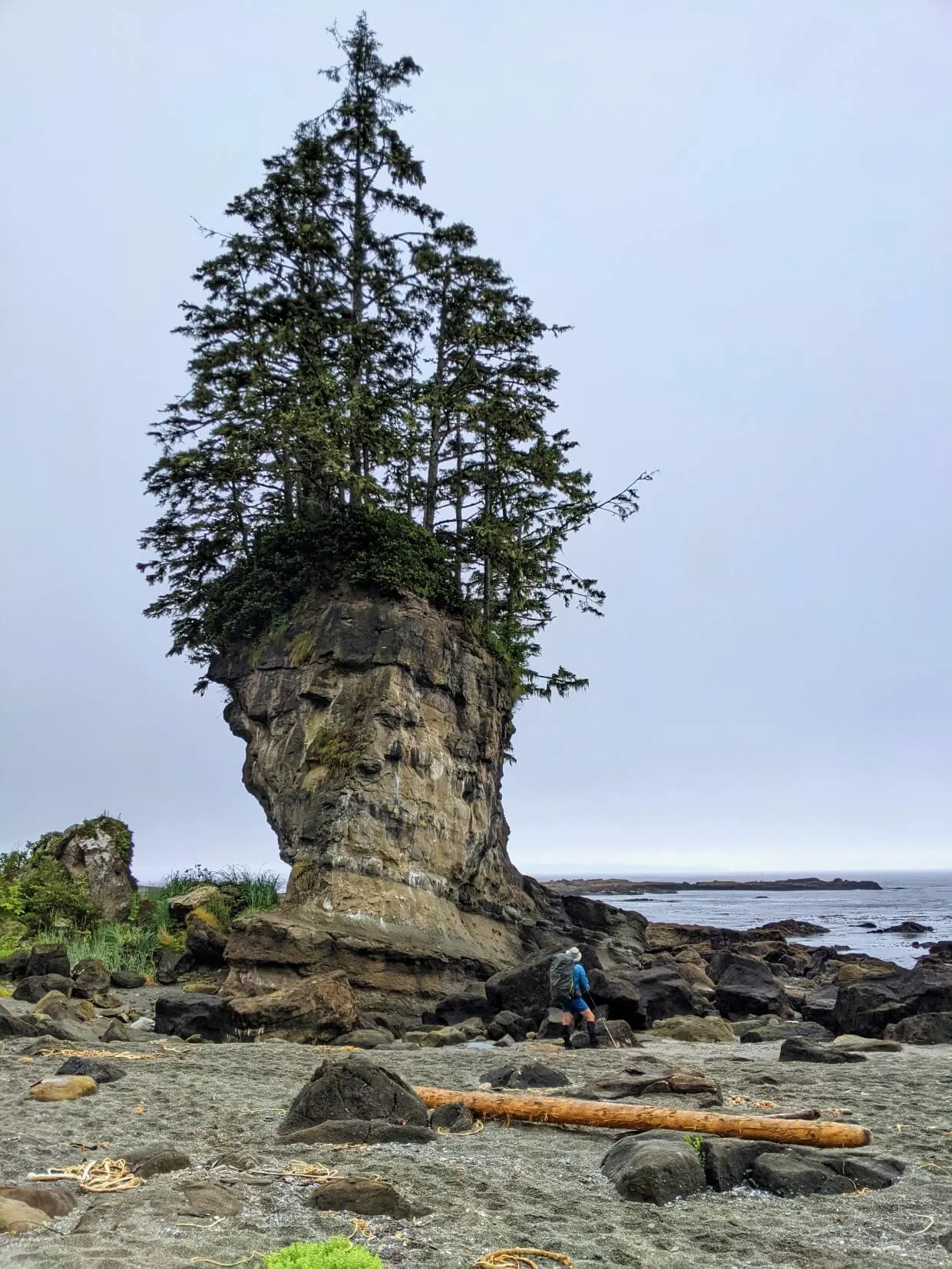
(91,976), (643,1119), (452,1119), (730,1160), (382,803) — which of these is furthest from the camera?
(382,803)

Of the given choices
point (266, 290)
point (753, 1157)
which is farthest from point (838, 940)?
point (753, 1157)

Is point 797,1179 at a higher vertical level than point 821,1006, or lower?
higher

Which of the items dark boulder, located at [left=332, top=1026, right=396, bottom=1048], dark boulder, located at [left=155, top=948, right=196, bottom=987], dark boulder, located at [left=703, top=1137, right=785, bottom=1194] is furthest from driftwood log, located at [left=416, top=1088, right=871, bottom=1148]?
dark boulder, located at [left=155, top=948, right=196, bottom=987]

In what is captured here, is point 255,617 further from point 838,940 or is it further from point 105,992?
point 838,940

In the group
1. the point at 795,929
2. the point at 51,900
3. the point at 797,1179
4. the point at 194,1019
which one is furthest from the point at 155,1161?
the point at 795,929

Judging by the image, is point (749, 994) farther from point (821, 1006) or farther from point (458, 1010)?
point (458, 1010)

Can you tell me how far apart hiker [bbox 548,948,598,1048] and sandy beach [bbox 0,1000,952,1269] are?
4174mm

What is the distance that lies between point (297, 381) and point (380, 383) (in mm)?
3898

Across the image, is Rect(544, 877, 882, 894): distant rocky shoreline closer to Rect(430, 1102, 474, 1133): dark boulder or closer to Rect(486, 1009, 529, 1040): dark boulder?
Rect(486, 1009, 529, 1040): dark boulder

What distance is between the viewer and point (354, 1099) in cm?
772

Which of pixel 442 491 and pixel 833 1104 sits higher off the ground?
pixel 442 491

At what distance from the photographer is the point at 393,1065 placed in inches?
446

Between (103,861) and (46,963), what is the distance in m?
7.30

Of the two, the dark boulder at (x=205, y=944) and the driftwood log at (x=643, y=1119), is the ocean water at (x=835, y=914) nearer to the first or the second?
the dark boulder at (x=205, y=944)
